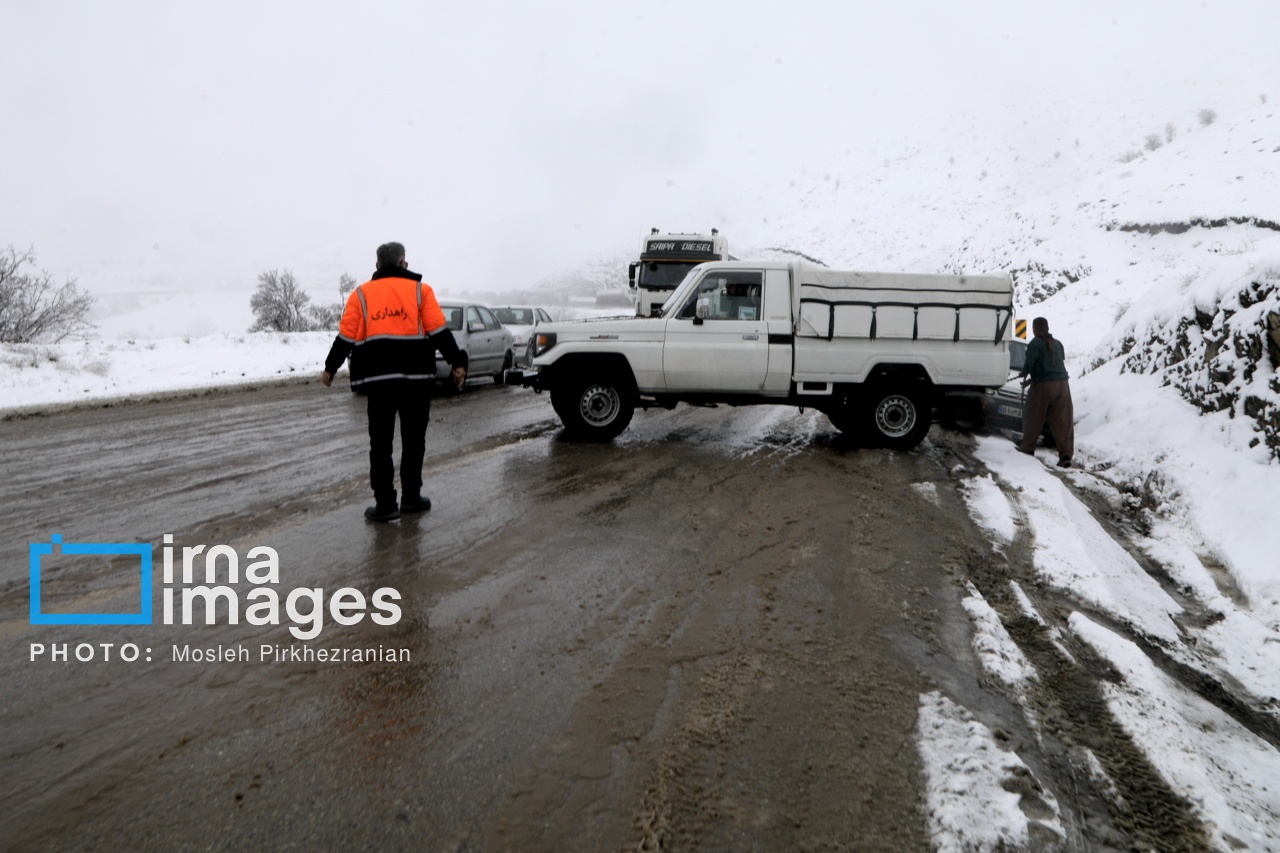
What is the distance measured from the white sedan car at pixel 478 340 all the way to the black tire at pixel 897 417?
26.4ft

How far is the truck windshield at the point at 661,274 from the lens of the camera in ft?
59.3

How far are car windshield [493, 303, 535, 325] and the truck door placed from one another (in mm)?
10881

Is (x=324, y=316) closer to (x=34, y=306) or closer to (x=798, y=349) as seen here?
(x=34, y=306)

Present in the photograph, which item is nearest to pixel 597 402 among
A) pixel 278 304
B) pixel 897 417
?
pixel 897 417

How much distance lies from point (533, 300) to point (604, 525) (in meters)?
60.5

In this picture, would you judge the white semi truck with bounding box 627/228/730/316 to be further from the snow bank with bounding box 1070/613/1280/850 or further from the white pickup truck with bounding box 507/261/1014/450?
the snow bank with bounding box 1070/613/1280/850

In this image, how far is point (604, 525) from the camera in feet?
18.0

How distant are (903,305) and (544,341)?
419 cm

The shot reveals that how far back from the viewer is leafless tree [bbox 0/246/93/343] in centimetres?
2217

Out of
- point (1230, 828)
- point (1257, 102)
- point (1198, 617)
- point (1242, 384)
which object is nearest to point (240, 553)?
point (1230, 828)

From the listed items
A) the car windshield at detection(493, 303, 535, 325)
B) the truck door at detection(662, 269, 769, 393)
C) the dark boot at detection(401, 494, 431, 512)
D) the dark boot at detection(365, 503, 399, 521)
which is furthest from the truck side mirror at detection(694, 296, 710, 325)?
the car windshield at detection(493, 303, 535, 325)

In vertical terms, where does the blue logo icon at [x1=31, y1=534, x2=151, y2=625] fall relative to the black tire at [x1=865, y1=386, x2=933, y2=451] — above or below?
below

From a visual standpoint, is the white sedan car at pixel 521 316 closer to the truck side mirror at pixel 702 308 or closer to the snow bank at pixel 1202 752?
the truck side mirror at pixel 702 308

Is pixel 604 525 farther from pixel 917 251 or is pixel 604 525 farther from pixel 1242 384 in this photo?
pixel 917 251
